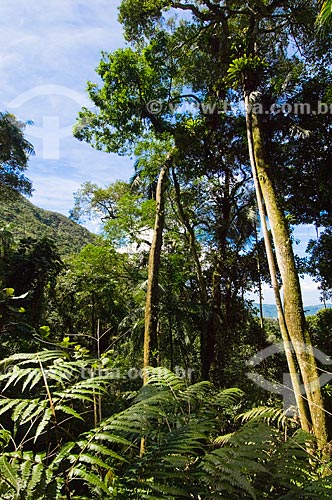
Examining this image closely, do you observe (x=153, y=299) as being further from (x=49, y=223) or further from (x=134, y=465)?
(x=49, y=223)

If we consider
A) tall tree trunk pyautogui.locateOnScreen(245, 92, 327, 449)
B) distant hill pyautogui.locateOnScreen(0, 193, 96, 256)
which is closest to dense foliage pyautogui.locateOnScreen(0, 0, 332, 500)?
tall tree trunk pyautogui.locateOnScreen(245, 92, 327, 449)

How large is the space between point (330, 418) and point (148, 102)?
8616mm

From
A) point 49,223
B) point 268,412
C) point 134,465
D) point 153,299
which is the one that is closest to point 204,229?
point 153,299

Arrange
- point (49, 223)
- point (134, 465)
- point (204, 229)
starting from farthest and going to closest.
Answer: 1. point (49, 223)
2. point (204, 229)
3. point (134, 465)

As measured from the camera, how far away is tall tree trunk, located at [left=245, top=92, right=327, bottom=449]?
124 inches

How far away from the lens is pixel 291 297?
3.69 m

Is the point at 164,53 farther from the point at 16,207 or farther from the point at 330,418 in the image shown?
the point at 16,207

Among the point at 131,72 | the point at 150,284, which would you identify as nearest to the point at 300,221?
the point at 150,284

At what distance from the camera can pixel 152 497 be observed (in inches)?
39.1

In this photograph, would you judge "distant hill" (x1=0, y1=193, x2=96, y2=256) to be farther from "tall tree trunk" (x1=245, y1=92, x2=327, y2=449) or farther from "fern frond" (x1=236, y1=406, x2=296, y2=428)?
"fern frond" (x1=236, y1=406, x2=296, y2=428)

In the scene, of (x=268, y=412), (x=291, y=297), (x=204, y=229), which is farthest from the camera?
(x=204, y=229)

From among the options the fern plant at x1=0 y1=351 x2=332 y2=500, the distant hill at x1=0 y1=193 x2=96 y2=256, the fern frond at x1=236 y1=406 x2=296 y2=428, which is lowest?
the fern frond at x1=236 y1=406 x2=296 y2=428

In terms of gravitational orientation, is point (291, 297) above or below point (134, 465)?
above

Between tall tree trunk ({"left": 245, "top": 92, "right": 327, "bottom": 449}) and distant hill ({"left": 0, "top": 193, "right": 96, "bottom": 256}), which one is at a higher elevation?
distant hill ({"left": 0, "top": 193, "right": 96, "bottom": 256})
